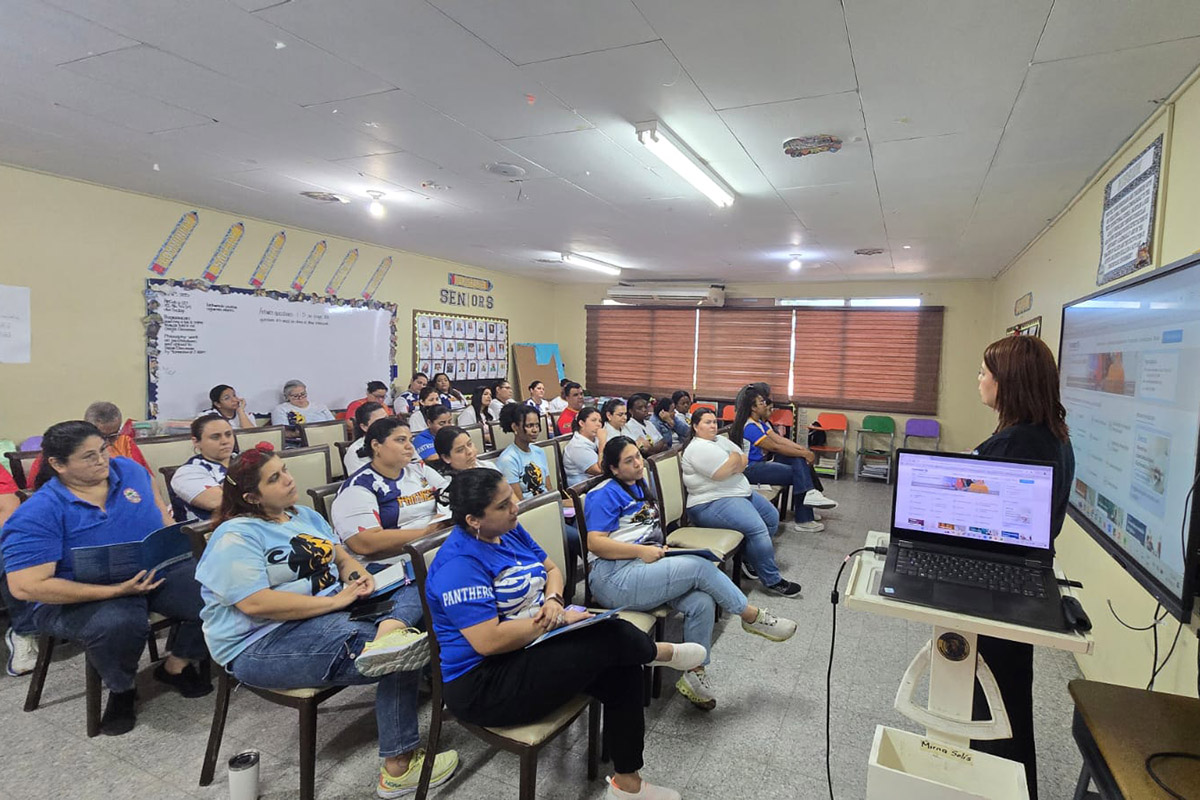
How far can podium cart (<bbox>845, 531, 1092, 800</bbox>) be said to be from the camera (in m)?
1.44

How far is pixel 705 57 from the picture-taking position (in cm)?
207

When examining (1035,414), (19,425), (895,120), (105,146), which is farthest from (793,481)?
(19,425)

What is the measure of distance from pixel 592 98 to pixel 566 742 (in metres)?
2.58

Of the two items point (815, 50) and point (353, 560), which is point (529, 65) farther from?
point (353, 560)

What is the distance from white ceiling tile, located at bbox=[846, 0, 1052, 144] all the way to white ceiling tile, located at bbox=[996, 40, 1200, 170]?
0.36 ft

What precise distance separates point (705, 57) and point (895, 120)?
1.03 meters

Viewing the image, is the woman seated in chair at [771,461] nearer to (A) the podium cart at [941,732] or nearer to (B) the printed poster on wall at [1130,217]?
(B) the printed poster on wall at [1130,217]

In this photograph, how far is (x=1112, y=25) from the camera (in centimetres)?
177

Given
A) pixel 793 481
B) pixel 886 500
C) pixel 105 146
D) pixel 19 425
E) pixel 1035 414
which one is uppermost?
pixel 105 146

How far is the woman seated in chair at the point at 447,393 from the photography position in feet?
21.2

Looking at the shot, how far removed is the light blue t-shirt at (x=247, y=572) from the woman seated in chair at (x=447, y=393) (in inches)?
169

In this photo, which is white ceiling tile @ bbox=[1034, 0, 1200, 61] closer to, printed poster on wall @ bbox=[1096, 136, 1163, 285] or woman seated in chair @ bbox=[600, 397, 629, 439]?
printed poster on wall @ bbox=[1096, 136, 1163, 285]

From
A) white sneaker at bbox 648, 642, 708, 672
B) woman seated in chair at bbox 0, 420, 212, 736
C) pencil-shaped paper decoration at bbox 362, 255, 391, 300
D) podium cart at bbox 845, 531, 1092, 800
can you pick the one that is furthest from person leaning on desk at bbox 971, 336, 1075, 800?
pencil-shaped paper decoration at bbox 362, 255, 391, 300

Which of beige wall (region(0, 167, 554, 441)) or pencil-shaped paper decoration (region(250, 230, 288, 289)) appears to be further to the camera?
pencil-shaped paper decoration (region(250, 230, 288, 289))
